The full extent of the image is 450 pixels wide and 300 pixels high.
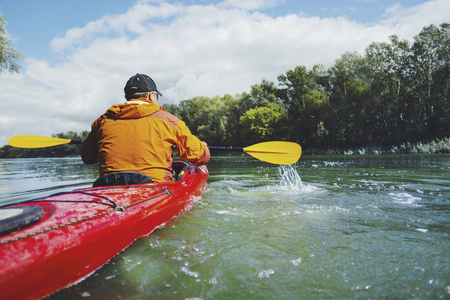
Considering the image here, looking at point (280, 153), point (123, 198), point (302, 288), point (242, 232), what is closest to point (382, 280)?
point (302, 288)

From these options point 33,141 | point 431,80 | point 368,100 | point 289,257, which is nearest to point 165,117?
point 289,257

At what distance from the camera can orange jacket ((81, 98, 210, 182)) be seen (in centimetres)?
282

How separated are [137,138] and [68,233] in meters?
1.26

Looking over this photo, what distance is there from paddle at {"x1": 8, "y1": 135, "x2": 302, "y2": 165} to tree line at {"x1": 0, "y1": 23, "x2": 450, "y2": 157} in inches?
1099

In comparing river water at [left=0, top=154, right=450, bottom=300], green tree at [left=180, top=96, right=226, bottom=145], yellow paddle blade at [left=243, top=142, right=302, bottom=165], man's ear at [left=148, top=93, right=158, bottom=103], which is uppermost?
green tree at [left=180, top=96, right=226, bottom=145]

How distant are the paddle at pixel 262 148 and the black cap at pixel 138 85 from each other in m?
1.69

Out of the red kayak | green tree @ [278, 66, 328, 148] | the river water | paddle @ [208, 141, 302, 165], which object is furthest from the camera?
green tree @ [278, 66, 328, 148]

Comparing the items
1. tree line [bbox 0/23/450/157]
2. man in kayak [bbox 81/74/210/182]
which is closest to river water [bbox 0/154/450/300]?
man in kayak [bbox 81/74/210/182]

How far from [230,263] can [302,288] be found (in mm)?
559

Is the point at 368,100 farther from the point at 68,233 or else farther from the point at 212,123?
the point at 68,233

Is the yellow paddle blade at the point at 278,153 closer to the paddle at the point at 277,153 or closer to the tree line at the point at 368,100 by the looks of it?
the paddle at the point at 277,153

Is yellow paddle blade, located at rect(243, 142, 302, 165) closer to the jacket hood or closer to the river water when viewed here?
the river water

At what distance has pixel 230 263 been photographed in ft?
6.81

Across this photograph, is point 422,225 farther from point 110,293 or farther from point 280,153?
point 110,293
